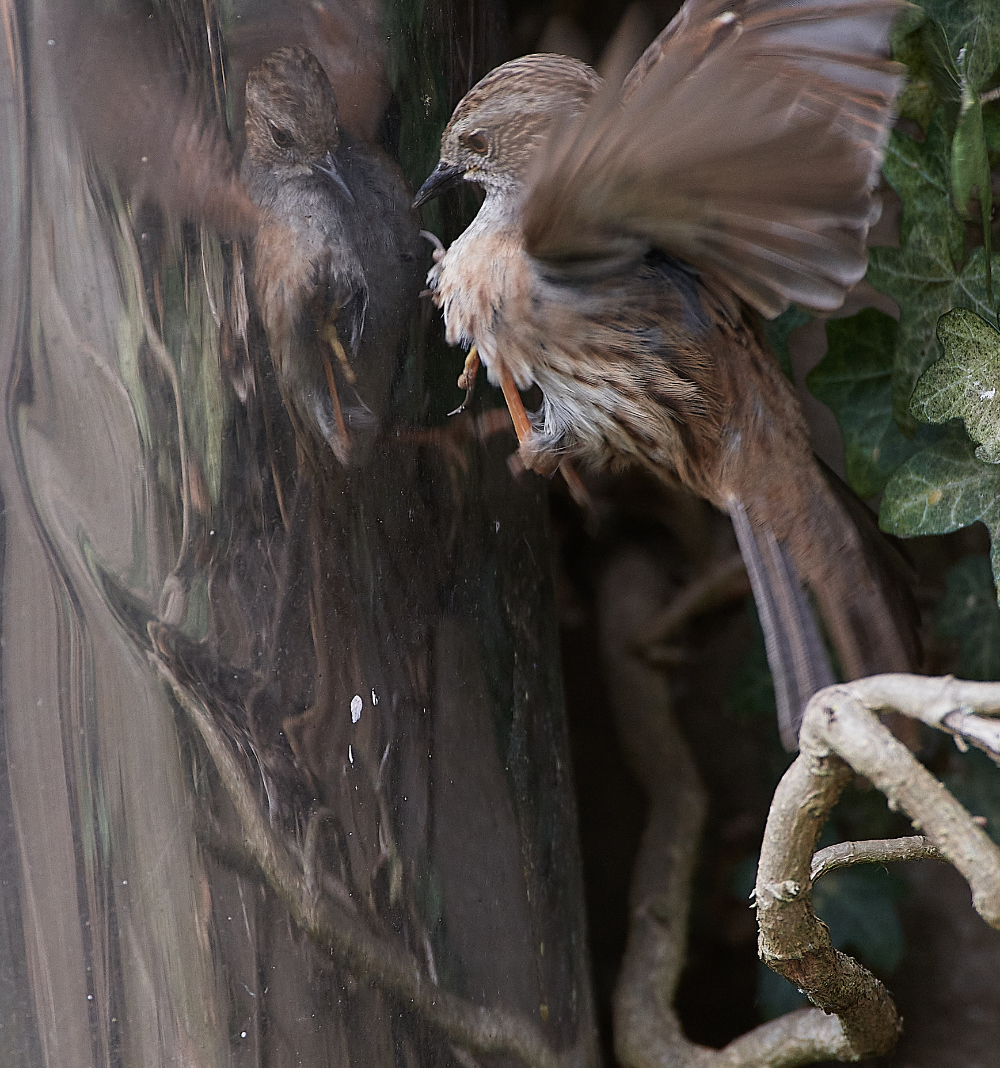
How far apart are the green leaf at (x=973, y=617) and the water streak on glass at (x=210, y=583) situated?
856 mm

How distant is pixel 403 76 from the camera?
996mm

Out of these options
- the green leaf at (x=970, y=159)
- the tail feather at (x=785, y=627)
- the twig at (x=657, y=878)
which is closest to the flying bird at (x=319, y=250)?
the tail feather at (x=785, y=627)

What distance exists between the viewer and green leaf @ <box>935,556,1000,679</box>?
4.92ft

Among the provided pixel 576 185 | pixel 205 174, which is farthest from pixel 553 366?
pixel 205 174

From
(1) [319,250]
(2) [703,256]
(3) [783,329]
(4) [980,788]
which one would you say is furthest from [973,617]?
(1) [319,250]

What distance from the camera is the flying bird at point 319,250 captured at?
0.82 m

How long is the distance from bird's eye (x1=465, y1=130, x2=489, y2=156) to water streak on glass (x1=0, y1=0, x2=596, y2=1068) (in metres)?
0.07

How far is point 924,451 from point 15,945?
1.05 meters

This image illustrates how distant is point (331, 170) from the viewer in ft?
2.91

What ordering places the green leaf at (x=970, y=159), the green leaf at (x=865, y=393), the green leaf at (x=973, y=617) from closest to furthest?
the green leaf at (x=970, y=159)
the green leaf at (x=865, y=393)
the green leaf at (x=973, y=617)

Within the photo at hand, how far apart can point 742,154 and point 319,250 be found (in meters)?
0.36

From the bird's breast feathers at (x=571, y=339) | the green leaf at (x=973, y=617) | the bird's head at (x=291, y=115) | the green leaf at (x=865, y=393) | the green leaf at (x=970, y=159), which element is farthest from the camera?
the green leaf at (x=973, y=617)

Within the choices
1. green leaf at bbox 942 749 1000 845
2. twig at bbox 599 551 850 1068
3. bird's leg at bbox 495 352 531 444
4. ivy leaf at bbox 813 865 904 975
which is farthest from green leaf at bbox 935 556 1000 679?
bird's leg at bbox 495 352 531 444

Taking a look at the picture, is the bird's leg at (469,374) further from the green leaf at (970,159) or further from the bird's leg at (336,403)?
the green leaf at (970,159)
